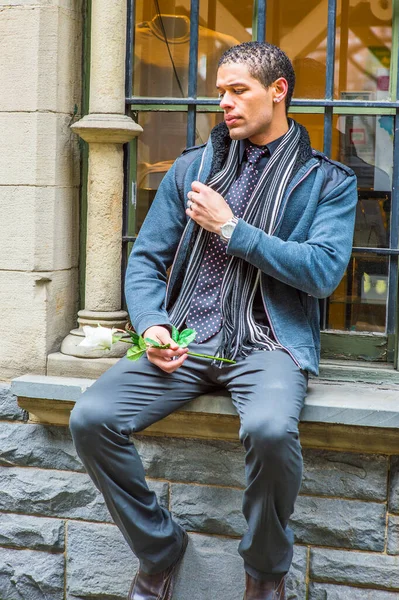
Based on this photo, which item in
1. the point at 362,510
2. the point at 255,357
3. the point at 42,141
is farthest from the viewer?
the point at 42,141

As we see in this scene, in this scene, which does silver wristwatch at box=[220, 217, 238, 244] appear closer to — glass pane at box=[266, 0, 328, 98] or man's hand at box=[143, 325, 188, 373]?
man's hand at box=[143, 325, 188, 373]

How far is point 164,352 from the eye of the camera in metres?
3.20

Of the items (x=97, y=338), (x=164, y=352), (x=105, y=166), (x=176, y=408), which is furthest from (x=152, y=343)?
(x=105, y=166)

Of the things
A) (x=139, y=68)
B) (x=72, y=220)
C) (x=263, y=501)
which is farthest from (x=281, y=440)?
(x=139, y=68)

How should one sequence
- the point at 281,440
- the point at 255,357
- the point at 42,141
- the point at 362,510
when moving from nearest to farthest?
the point at 281,440 < the point at 255,357 < the point at 362,510 < the point at 42,141

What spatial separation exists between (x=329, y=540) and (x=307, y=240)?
3.74 feet

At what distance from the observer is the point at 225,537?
361 centimetres

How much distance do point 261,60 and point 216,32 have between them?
0.65 m

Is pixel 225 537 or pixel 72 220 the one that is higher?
pixel 72 220

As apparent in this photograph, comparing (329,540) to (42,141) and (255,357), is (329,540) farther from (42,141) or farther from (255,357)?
(42,141)

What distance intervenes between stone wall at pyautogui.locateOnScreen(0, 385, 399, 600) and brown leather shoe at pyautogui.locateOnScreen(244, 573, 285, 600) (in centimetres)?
41

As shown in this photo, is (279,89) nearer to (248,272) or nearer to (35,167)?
(248,272)

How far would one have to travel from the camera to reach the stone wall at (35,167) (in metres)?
3.71

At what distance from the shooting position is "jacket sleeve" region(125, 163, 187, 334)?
3.39 m
